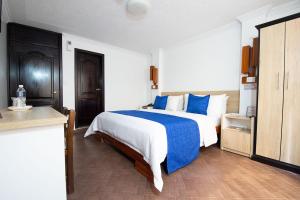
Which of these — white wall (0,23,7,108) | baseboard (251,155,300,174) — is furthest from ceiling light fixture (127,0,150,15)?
baseboard (251,155,300,174)

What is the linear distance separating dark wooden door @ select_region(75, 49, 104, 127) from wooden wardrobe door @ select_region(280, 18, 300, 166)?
3.92 metres

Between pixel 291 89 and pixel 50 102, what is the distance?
4285mm

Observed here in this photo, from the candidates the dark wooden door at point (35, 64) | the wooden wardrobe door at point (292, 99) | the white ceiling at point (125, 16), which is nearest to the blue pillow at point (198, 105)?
the wooden wardrobe door at point (292, 99)

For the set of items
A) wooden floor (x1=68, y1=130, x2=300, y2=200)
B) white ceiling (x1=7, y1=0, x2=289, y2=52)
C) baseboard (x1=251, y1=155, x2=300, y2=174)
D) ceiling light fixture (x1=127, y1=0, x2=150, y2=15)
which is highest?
white ceiling (x1=7, y1=0, x2=289, y2=52)

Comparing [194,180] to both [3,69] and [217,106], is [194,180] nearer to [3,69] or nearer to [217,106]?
[217,106]

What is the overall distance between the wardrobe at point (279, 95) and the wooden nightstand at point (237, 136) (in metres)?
0.10

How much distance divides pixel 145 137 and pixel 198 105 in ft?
5.33

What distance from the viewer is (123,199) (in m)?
1.35

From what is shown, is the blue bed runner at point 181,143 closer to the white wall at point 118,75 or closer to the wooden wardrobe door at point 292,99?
the wooden wardrobe door at point 292,99

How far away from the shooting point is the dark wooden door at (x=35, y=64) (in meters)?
2.85

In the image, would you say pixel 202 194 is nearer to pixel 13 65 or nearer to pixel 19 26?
pixel 13 65

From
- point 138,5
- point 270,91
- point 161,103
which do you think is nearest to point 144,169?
point 270,91

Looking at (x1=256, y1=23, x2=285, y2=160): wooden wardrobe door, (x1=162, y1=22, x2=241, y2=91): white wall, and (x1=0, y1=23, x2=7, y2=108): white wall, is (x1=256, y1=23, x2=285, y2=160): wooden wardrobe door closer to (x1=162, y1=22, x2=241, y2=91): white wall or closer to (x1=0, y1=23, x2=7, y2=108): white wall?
(x1=162, y1=22, x2=241, y2=91): white wall

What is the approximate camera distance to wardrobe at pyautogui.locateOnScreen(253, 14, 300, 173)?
183cm
